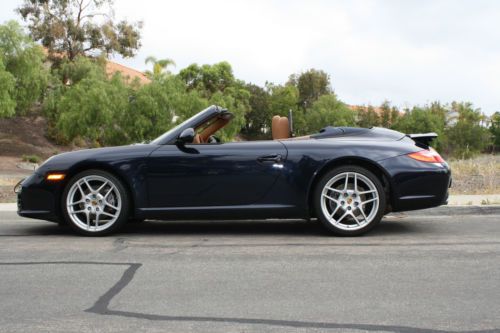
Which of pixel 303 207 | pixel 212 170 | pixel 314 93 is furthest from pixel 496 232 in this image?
pixel 314 93

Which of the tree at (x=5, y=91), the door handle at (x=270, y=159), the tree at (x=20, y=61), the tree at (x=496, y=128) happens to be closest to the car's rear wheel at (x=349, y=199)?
the door handle at (x=270, y=159)

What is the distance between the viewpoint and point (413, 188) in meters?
6.10

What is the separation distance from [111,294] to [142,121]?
3486 cm

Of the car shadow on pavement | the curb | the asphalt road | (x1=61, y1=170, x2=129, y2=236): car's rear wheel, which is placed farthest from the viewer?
the curb

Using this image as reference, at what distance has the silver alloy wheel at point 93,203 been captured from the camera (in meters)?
6.18

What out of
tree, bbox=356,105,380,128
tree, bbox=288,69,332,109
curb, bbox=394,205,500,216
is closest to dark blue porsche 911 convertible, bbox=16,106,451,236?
curb, bbox=394,205,500,216

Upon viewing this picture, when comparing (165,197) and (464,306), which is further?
(165,197)

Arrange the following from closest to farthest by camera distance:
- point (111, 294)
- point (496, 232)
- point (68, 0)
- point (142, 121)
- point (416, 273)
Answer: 1. point (111, 294)
2. point (416, 273)
3. point (496, 232)
4. point (142, 121)
5. point (68, 0)

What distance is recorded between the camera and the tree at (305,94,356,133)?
207 ft

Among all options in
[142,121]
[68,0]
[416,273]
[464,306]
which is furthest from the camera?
[68,0]

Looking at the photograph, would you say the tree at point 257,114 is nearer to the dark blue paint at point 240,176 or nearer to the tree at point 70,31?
the tree at point 70,31

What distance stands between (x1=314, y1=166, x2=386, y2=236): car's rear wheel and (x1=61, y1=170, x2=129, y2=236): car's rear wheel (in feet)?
6.36

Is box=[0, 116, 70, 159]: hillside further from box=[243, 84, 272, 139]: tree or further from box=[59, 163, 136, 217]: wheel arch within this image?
box=[59, 163, 136, 217]: wheel arch

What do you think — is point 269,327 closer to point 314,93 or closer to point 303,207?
point 303,207
